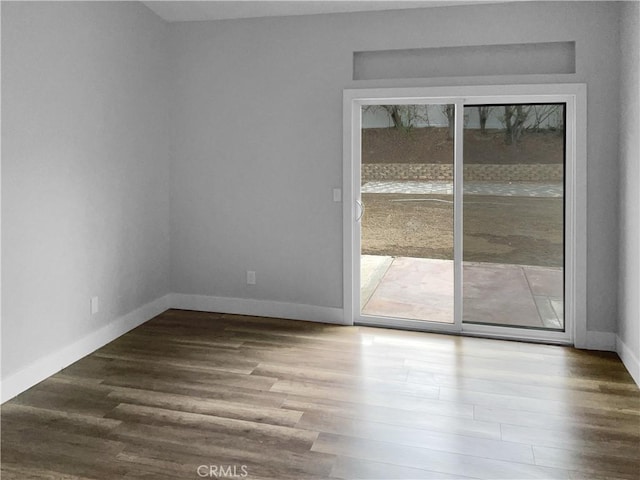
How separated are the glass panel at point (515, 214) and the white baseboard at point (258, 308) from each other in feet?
4.08

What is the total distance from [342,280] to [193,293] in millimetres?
1463

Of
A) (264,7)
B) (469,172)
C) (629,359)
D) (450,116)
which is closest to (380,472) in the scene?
(629,359)

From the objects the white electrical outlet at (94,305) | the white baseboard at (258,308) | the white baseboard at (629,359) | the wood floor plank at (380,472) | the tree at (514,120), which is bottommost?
the wood floor plank at (380,472)

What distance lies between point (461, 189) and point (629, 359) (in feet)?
5.62

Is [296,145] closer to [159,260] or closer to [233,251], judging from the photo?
[233,251]

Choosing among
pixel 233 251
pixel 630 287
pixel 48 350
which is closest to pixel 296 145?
pixel 233 251

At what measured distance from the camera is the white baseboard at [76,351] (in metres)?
3.21

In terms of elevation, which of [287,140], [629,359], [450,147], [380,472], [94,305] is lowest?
[380,472]

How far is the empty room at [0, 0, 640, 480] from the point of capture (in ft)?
9.10

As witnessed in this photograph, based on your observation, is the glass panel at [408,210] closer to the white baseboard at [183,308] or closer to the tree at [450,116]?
the tree at [450,116]

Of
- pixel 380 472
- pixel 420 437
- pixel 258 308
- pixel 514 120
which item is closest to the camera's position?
pixel 380 472

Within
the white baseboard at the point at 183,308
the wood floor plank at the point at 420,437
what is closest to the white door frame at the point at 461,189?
the white baseboard at the point at 183,308

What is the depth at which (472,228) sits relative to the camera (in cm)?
437

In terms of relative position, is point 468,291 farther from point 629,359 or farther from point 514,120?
point 514,120
